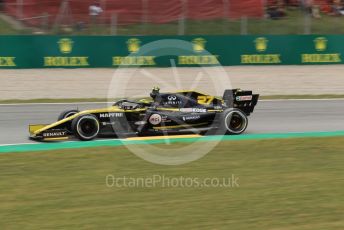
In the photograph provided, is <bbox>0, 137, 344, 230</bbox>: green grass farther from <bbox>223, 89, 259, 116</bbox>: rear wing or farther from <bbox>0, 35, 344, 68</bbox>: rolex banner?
<bbox>0, 35, 344, 68</bbox>: rolex banner

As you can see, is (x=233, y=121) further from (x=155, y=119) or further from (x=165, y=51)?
(x=165, y=51)

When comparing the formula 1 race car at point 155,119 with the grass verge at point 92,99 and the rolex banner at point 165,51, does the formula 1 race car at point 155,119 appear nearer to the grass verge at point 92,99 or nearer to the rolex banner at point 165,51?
the grass verge at point 92,99

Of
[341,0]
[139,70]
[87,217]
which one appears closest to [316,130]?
[87,217]

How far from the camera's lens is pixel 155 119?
11.4 m

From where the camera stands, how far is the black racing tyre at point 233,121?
11789 millimetres

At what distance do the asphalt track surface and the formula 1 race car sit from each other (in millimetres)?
860

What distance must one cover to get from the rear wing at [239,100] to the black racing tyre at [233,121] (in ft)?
0.86

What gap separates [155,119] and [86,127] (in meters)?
1.32

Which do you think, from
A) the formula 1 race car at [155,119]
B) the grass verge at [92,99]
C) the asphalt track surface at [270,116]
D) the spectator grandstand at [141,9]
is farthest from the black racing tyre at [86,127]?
the spectator grandstand at [141,9]

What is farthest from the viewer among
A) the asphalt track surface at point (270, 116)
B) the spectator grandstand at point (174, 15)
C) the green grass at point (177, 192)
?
the spectator grandstand at point (174, 15)

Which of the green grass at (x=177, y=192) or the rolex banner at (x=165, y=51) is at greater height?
the rolex banner at (x=165, y=51)

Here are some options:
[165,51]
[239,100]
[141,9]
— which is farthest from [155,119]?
[141,9]

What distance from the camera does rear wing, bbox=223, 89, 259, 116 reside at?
12.2m

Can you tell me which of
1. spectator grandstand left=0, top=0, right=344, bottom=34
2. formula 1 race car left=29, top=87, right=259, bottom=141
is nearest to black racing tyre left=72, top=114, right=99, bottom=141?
formula 1 race car left=29, top=87, right=259, bottom=141
